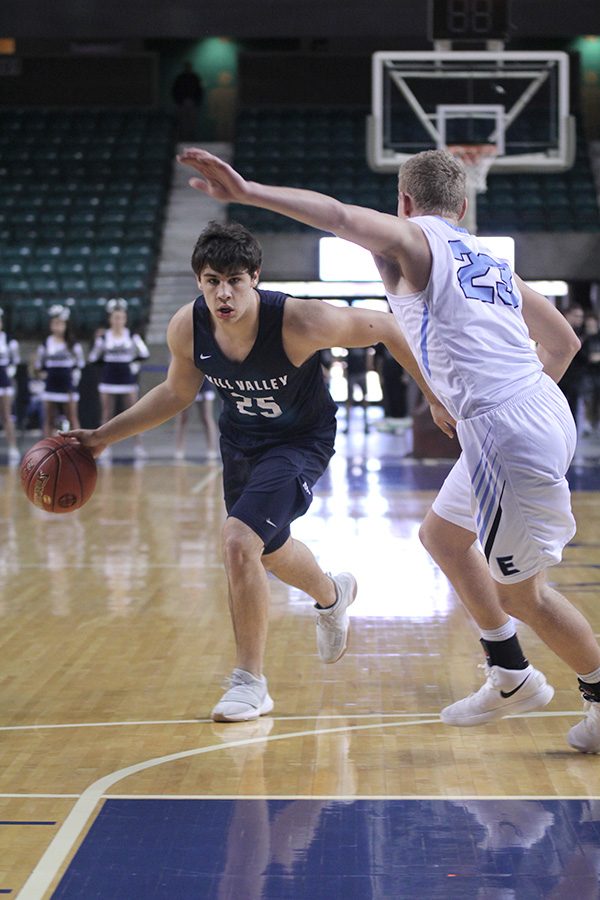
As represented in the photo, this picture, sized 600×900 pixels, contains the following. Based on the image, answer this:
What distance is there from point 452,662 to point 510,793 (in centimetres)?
156

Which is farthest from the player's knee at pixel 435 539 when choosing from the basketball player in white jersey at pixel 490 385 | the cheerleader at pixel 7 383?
the cheerleader at pixel 7 383

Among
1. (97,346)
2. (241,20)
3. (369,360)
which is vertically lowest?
(369,360)

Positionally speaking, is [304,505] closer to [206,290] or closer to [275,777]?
[206,290]

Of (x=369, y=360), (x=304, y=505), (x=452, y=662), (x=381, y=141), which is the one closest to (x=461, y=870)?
(x=304, y=505)

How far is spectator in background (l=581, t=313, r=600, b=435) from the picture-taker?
1592cm

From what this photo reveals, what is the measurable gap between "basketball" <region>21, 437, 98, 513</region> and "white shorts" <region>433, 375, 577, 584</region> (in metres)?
1.57

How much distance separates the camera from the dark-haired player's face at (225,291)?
3.88m

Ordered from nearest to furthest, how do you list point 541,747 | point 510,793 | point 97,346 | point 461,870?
point 461,870, point 510,793, point 541,747, point 97,346

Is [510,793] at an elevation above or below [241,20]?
below

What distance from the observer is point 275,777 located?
133 inches

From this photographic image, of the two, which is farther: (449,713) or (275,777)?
(449,713)

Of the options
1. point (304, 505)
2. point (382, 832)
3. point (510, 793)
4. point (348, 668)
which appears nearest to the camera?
point (382, 832)

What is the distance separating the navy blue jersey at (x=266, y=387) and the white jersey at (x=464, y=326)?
80 centimetres

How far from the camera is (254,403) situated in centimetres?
423
